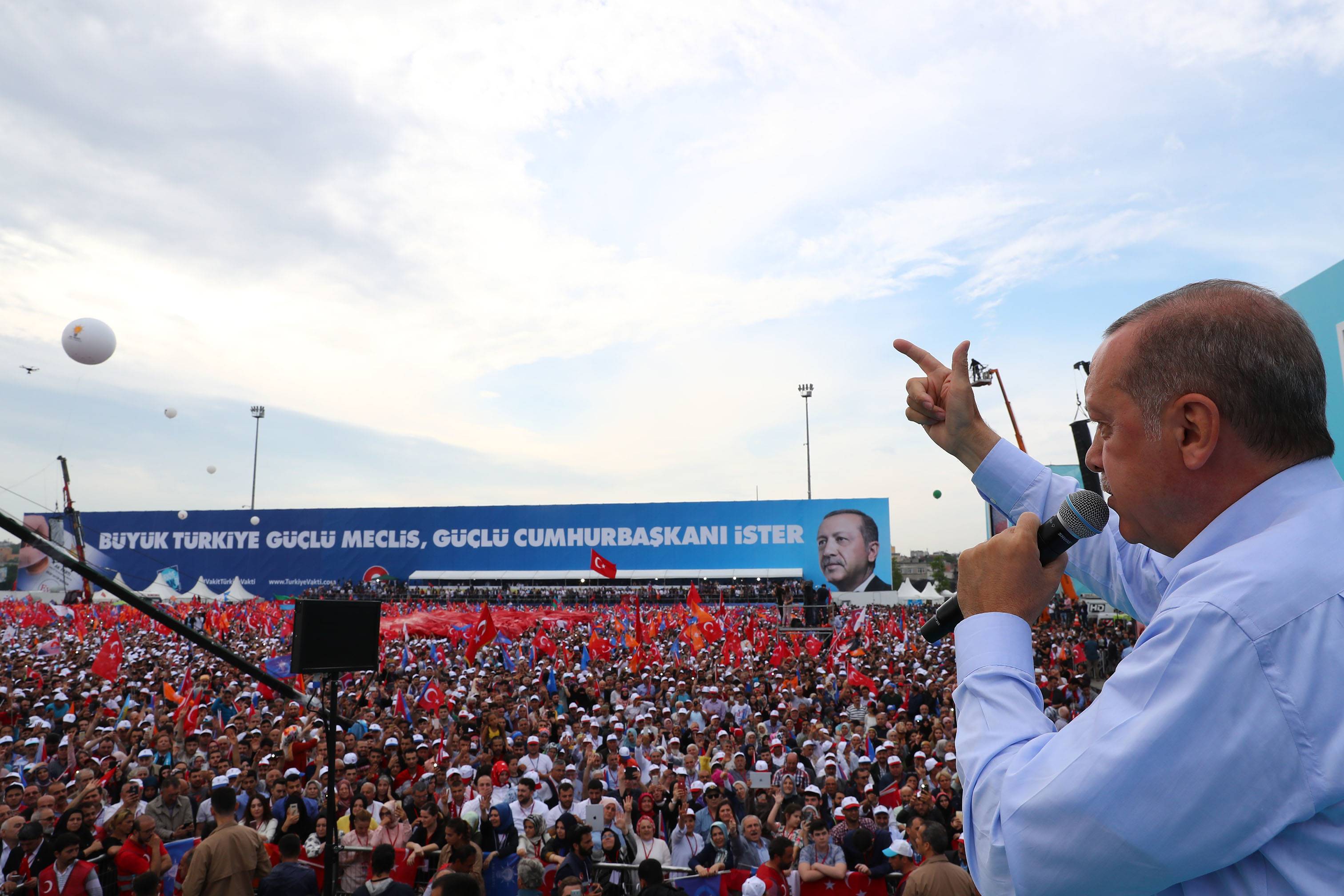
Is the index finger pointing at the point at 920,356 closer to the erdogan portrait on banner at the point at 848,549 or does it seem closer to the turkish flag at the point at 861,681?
the turkish flag at the point at 861,681

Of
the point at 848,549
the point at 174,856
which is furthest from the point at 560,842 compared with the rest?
the point at 848,549

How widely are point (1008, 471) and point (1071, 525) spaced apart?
26.1 inches

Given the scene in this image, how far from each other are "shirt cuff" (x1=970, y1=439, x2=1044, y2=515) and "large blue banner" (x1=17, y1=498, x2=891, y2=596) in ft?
151

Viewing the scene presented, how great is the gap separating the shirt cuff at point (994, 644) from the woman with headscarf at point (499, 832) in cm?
792

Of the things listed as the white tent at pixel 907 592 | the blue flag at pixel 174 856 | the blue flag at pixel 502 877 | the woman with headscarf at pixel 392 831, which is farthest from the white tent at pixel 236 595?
the blue flag at pixel 502 877

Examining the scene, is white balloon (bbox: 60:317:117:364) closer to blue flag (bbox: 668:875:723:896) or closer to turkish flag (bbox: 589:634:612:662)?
blue flag (bbox: 668:875:723:896)

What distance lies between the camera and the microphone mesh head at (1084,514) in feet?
4.27

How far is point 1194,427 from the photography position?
1081 mm

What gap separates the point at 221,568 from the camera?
54375 mm

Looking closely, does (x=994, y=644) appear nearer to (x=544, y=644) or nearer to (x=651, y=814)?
(x=651, y=814)

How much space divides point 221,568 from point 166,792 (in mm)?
51694

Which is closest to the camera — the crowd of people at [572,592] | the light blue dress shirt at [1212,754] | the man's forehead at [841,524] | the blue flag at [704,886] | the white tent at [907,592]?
the light blue dress shirt at [1212,754]

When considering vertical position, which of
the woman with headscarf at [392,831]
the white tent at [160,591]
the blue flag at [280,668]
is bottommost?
the woman with headscarf at [392,831]

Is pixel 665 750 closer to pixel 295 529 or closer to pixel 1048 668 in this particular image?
pixel 1048 668
